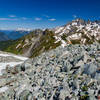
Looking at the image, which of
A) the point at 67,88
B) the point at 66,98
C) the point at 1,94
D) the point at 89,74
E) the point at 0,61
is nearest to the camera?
the point at 66,98

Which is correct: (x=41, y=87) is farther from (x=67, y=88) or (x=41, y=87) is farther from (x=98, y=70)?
(x=98, y=70)

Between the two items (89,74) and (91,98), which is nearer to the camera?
(91,98)

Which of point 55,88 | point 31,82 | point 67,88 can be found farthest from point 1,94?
point 67,88

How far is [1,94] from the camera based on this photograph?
16.4 m

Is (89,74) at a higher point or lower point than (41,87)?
higher

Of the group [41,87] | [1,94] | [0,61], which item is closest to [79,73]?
[41,87]

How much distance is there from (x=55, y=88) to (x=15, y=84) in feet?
20.0

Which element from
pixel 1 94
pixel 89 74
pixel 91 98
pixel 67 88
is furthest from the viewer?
pixel 1 94

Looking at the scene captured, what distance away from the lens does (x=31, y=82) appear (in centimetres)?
1714

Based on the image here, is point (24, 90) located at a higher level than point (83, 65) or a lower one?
lower

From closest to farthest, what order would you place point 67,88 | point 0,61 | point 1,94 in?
1. point 67,88
2. point 1,94
3. point 0,61

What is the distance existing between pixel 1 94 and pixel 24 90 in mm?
3087

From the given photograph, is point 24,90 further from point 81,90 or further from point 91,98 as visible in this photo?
point 91,98

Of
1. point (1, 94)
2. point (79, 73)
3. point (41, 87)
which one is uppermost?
point (79, 73)
